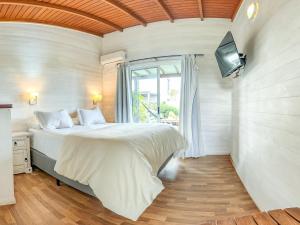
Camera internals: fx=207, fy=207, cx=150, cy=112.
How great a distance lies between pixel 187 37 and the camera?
15.6 feet

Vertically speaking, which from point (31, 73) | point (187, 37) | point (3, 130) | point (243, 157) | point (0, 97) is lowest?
point (243, 157)

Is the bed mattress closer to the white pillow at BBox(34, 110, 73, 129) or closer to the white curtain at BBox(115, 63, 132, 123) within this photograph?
the white pillow at BBox(34, 110, 73, 129)

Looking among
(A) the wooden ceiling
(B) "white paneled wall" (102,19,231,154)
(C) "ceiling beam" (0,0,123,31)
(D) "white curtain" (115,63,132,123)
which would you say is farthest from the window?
(C) "ceiling beam" (0,0,123,31)

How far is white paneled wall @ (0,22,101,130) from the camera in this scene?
3945 millimetres

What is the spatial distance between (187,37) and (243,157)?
9.76ft

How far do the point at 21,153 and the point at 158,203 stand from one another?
2602mm

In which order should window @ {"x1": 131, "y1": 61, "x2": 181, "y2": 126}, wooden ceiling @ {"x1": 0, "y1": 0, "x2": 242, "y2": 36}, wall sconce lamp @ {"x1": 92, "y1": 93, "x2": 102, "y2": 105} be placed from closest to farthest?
wooden ceiling @ {"x1": 0, "y1": 0, "x2": 242, "y2": 36} → window @ {"x1": 131, "y1": 61, "x2": 181, "y2": 126} → wall sconce lamp @ {"x1": 92, "y1": 93, "x2": 102, "y2": 105}

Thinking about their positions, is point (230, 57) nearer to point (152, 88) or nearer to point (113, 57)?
point (152, 88)

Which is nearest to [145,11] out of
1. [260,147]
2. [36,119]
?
[36,119]

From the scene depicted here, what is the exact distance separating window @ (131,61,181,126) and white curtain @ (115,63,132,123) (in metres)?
0.16

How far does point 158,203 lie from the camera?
7.85 feet

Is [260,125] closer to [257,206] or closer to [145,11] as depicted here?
[257,206]

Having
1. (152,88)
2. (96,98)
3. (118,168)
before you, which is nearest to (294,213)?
(118,168)

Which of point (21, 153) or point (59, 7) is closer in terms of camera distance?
point (21, 153)
